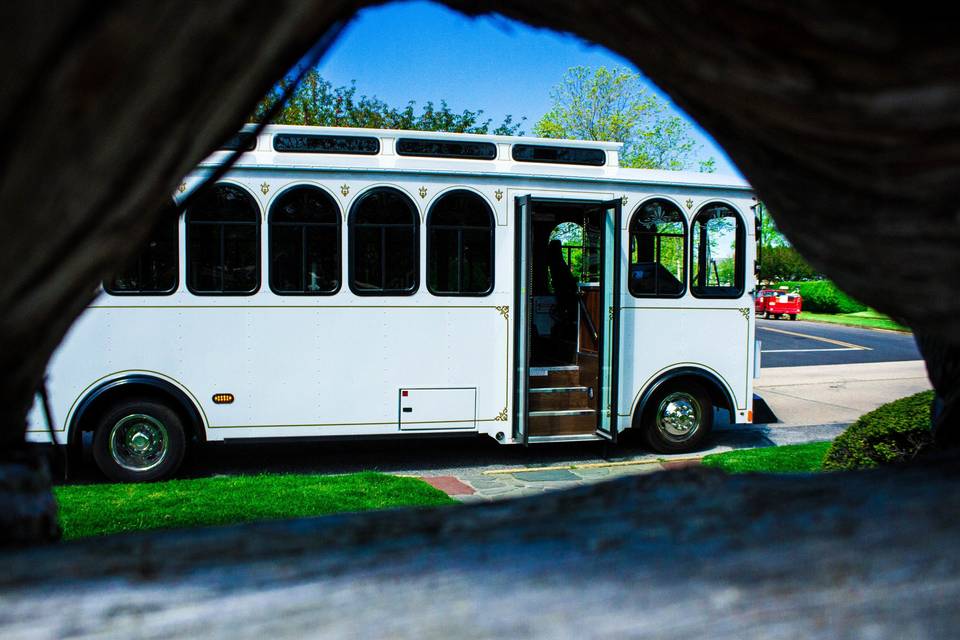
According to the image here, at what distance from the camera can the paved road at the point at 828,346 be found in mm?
19078

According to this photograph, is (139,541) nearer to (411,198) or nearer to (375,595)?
(375,595)

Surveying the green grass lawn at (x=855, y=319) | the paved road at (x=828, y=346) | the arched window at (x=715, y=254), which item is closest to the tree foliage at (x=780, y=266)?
the green grass lawn at (x=855, y=319)

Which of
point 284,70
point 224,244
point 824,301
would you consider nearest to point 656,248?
point 224,244

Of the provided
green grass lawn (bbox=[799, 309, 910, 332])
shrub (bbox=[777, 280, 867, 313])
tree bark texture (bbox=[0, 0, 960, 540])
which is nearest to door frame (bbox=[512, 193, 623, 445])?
tree bark texture (bbox=[0, 0, 960, 540])

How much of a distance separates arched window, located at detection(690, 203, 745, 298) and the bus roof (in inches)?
32.3

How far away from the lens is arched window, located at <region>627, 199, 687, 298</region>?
861 cm

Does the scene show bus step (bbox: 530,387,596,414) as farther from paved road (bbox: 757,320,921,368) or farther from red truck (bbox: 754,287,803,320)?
red truck (bbox: 754,287,803,320)

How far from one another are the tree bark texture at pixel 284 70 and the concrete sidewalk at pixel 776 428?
1.82 meters

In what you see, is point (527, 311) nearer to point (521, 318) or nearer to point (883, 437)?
point (521, 318)

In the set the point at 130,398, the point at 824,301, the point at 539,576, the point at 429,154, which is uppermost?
the point at 429,154

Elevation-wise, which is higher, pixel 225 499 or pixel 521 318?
pixel 521 318


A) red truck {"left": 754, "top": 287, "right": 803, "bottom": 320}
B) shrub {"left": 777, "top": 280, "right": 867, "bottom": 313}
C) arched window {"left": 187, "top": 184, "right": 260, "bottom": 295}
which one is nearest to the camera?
arched window {"left": 187, "top": 184, "right": 260, "bottom": 295}

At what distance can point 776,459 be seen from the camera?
25.3ft

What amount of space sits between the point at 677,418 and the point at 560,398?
1518 mm
